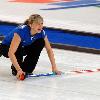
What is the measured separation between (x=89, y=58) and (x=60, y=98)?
8.47 ft

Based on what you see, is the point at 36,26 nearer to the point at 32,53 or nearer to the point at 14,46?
the point at 14,46

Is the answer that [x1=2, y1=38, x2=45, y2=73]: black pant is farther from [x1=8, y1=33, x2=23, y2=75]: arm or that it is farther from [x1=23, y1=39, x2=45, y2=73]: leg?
[x1=8, y1=33, x2=23, y2=75]: arm

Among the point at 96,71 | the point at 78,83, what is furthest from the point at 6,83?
the point at 96,71

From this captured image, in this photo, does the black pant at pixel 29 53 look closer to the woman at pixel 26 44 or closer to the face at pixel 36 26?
the woman at pixel 26 44

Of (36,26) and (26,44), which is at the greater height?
(36,26)

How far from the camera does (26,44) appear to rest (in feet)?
20.2

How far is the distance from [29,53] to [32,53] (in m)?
0.04

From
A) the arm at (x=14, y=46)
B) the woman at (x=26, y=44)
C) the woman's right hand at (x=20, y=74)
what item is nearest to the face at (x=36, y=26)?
the woman at (x=26, y=44)

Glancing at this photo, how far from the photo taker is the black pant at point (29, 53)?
6176mm

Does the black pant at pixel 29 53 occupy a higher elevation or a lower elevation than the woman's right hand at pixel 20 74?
higher

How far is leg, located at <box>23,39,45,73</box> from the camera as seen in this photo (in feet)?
20.3

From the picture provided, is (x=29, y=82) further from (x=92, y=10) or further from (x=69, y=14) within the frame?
(x=92, y=10)

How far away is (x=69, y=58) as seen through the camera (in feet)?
25.4

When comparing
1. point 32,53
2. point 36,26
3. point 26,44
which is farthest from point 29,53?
point 36,26
